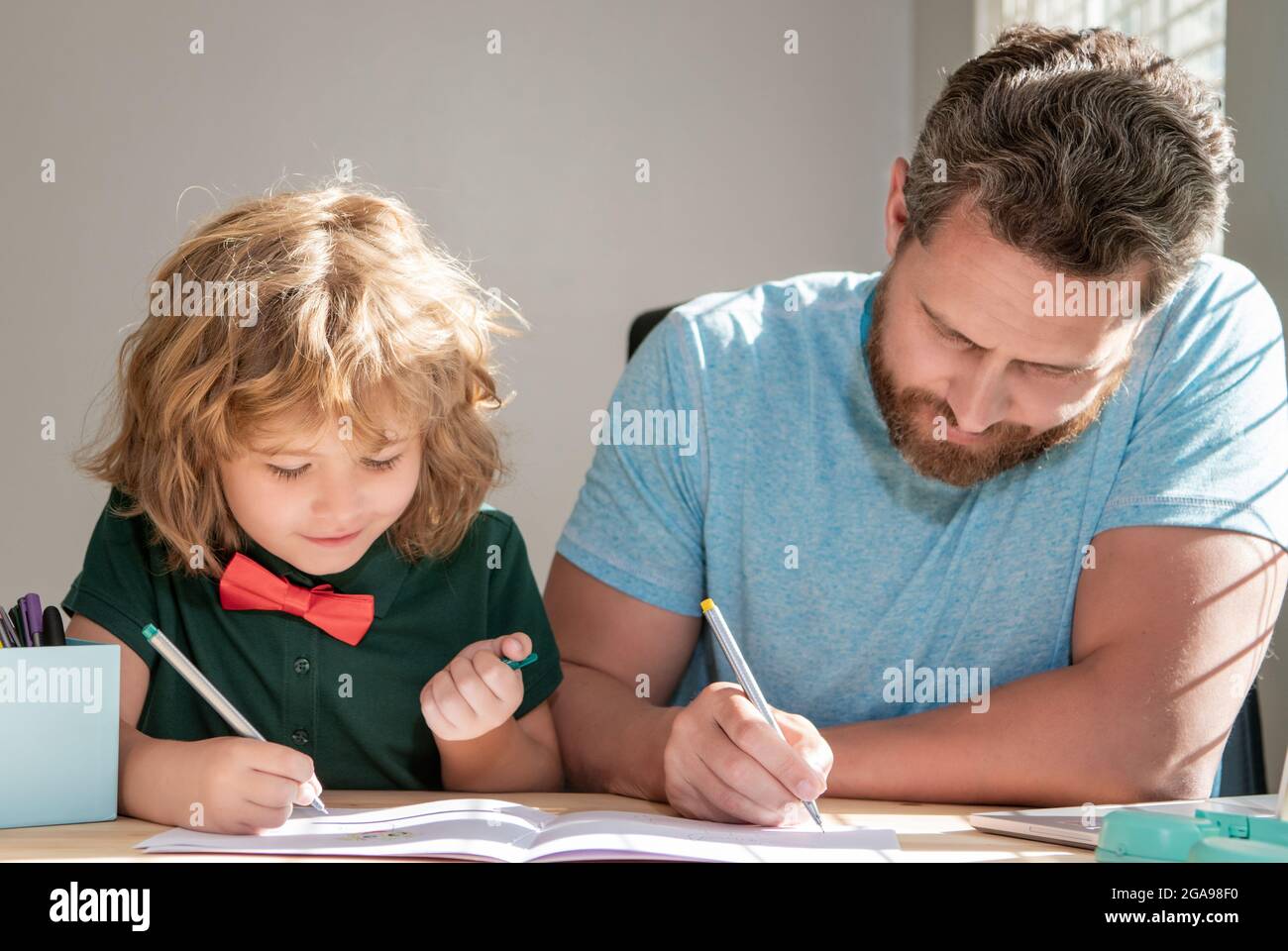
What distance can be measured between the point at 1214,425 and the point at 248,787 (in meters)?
1.01

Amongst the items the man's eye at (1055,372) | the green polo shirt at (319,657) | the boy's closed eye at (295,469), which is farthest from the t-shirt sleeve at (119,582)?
the man's eye at (1055,372)

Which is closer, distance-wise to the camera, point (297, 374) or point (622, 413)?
point (297, 374)

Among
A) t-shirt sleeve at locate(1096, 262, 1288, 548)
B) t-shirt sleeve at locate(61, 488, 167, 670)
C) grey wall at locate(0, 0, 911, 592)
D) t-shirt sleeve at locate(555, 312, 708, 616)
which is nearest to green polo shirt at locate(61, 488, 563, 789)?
t-shirt sleeve at locate(61, 488, 167, 670)

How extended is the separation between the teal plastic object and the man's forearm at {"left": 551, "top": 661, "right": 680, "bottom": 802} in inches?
16.1

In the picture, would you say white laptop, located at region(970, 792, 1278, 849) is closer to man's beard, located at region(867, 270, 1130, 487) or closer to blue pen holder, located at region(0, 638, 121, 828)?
man's beard, located at region(867, 270, 1130, 487)

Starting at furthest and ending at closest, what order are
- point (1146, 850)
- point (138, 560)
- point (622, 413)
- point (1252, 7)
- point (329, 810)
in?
1. point (1252, 7)
2. point (622, 413)
3. point (138, 560)
4. point (329, 810)
5. point (1146, 850)

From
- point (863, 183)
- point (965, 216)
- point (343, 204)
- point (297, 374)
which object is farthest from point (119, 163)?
point (965, 216)

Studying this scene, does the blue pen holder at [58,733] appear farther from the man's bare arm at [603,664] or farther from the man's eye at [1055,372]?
the man's eye at [1055,372]

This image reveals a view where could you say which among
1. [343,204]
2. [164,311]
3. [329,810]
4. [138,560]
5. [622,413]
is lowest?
[329,810]

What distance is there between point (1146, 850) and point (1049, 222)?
65 cm

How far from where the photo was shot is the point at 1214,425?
4.50 ft

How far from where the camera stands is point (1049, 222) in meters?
1.27

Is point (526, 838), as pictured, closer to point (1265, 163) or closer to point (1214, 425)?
point (1214, 425)
